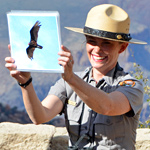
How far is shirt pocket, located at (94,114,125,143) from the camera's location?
7.39ft

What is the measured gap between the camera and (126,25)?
2.33m

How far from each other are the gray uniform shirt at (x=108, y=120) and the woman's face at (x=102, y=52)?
9 centimetres

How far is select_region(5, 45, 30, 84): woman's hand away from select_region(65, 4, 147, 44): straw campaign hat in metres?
0.52

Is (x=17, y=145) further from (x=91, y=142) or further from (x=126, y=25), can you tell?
(x=126, y=25)

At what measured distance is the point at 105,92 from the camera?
2211 mm

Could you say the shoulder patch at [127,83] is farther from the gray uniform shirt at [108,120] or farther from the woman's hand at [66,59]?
the woman's hand at [66,59]

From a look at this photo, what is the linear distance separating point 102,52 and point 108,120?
42 centimetres

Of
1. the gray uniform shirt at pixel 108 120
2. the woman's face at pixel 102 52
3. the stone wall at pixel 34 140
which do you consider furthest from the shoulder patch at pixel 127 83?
the stone wall at pixel 34 140

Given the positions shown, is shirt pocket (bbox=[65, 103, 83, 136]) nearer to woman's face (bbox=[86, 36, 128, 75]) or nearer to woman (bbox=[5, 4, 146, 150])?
woman (bbox=[5, 4, 146, 150])

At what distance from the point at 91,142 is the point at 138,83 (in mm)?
474

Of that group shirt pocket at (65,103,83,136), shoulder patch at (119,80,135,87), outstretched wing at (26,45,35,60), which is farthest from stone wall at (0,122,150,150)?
outstretched wing at (26,45,35,60)

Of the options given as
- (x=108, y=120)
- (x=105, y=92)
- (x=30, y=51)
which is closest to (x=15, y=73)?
(x=30, y=51)

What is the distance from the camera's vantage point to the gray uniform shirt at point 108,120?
224cm

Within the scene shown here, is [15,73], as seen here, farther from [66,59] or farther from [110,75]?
[110,75]
